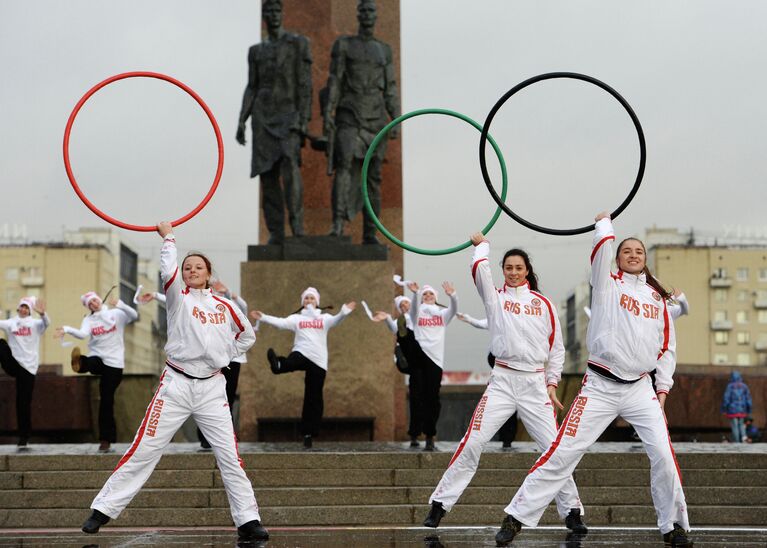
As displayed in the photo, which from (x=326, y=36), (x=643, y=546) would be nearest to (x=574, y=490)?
(x=643, y=546)

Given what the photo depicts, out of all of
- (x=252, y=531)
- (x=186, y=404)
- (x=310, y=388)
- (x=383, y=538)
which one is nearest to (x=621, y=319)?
(x=383, y=538)

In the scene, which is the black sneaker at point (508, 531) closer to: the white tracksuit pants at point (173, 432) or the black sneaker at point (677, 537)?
the black sneaker at point (677, 537)

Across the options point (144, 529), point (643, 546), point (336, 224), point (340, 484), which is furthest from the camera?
point (336, 224)

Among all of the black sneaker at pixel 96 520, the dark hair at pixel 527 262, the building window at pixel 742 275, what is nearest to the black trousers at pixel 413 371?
the dark hair at pixel 527 262

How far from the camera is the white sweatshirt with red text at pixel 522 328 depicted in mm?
11570

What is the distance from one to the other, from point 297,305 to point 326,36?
6.25 meters

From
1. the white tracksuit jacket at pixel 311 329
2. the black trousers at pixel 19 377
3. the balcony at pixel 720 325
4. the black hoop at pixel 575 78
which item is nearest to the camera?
the black hoop at pixel 575 78

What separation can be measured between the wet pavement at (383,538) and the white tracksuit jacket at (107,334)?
4.84 m

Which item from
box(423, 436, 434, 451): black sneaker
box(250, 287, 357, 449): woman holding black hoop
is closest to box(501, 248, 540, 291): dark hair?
box(423, 436, 434, 451): black sneaker

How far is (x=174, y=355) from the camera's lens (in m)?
10.9

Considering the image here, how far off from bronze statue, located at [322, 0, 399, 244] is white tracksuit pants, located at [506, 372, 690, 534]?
384 inches

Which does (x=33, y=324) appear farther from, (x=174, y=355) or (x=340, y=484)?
(x=174, y=355)

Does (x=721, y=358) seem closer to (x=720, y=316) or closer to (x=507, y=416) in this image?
(x=720, y=316)

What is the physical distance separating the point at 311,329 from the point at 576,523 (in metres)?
6.53
